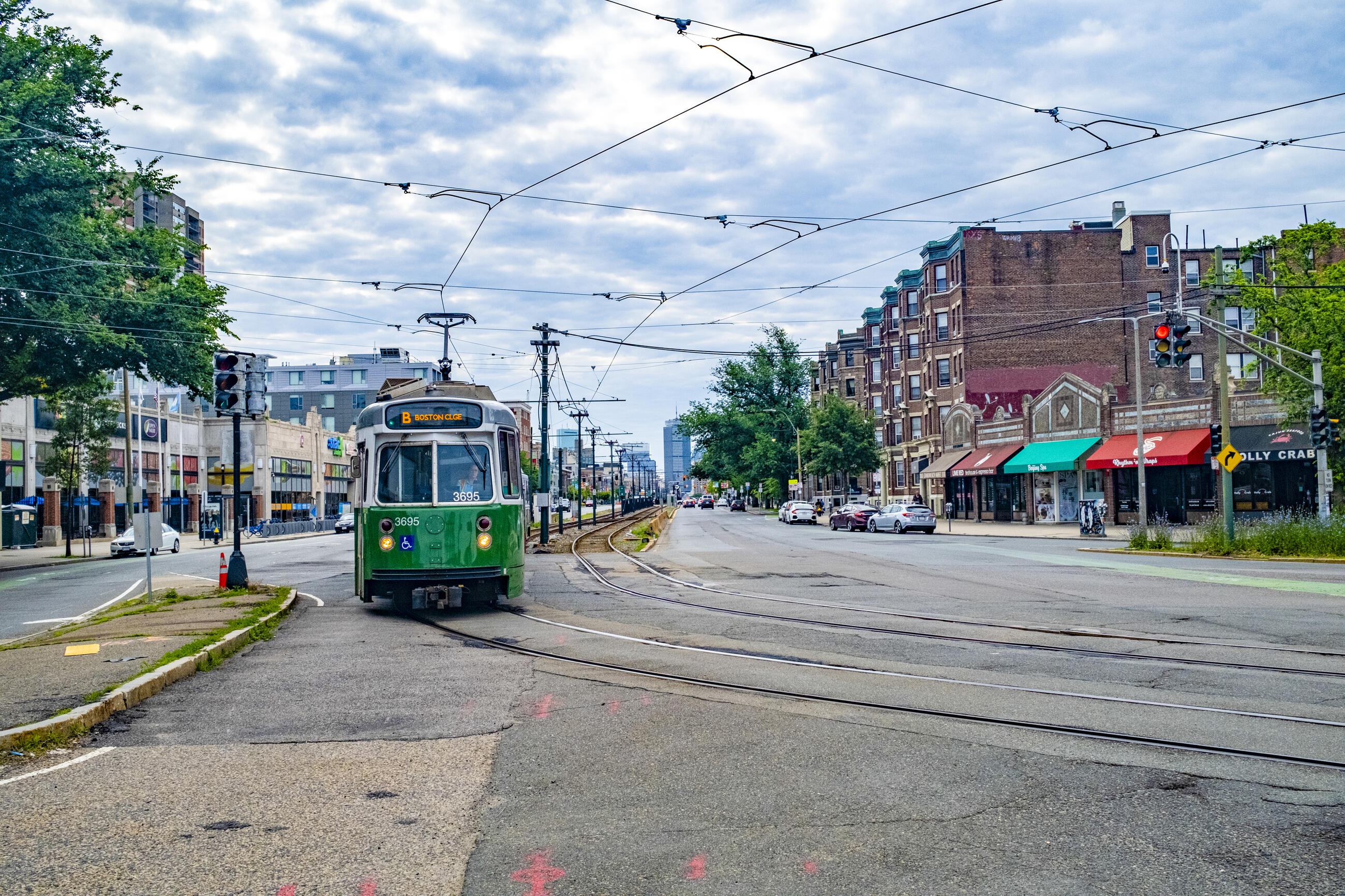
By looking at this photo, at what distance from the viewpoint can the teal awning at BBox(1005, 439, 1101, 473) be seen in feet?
159

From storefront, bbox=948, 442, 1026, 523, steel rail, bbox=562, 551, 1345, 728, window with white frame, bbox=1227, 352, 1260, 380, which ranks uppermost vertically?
window with white frame, bbox=1227, 352, 1260, 380

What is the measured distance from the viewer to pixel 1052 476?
52281 millimetres

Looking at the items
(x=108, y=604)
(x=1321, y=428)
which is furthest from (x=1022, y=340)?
(x=108, y=604)

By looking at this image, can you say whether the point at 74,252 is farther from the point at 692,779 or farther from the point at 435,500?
the point at 692,779

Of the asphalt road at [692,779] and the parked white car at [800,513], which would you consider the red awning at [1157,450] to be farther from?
the asphalt road at [692,779]

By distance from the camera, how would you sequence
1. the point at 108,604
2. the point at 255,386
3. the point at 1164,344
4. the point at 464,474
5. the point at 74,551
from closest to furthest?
the point at 464,474, the point at 255,386, the point at 108,604, the point at 1164,344, the point at 74,551

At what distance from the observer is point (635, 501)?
121 meters

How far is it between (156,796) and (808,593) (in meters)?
13.5

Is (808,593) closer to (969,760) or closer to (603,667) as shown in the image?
(603,667)

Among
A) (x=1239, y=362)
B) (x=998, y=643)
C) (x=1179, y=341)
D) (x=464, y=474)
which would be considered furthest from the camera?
(x=1239, y=362)

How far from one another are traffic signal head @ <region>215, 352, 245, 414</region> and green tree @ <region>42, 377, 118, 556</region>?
2747cm

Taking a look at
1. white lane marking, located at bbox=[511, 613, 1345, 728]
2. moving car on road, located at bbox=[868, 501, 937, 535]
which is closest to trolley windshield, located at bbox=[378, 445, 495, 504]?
white lane marking, located at bbox=[511, 613, 1345, 728]

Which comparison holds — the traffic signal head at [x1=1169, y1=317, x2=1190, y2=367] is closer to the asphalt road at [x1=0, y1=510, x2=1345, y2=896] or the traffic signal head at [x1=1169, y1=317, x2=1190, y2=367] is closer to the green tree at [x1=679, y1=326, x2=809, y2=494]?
the asphalt road at [x1=0, y1=510, x2=1345, y2=896]

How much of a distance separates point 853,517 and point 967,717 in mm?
46330
